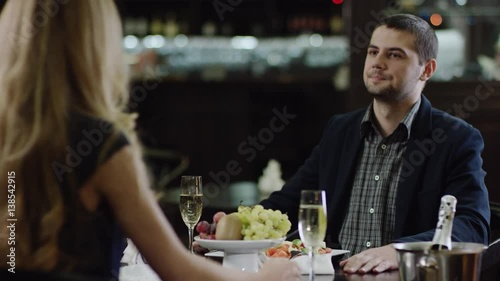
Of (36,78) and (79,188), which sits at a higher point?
(36,78)

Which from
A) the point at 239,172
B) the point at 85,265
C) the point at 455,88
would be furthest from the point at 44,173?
the point at 239,172

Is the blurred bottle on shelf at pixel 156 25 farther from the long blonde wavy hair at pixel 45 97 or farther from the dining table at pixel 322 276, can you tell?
the long blonde wavy hair at pixel 45 97

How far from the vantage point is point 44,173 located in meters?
1.54

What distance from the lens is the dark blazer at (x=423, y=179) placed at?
2771 millimetres

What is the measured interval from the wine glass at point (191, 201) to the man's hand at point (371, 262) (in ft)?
1.50

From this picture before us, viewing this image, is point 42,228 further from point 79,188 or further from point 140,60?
point 140,60

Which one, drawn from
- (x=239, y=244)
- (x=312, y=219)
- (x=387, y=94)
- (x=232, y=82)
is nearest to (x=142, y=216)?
(x=312, y=219)

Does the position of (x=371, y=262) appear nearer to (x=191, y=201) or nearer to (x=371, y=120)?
(x=191, y=201)

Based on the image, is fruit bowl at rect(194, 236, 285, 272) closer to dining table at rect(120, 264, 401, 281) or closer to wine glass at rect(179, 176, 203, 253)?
dining table at rect(120, 264, 401, 281)

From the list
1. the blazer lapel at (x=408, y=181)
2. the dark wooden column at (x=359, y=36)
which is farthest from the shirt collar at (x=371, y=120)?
the dark wooden column at (x=359, y=36)

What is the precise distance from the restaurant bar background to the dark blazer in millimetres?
3686

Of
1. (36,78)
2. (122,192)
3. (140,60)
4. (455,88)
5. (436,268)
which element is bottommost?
(436,268)

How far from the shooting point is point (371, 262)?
2.37 meters

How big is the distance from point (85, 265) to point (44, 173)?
17 centimetres
